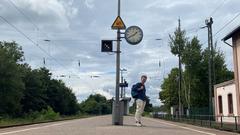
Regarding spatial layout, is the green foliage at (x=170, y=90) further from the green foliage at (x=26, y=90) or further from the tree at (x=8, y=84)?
the tree at (x=8, y=84)

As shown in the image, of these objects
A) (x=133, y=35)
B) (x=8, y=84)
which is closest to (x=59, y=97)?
(x=8, y=84)

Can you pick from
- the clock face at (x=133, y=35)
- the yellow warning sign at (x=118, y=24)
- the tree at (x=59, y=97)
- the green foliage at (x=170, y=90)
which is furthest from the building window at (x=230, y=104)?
the tree at (x=59, y=97)

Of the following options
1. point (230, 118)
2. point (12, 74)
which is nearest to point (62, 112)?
point (12, 74)

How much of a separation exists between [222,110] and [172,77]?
1850 inches

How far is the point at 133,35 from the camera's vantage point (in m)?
20.2

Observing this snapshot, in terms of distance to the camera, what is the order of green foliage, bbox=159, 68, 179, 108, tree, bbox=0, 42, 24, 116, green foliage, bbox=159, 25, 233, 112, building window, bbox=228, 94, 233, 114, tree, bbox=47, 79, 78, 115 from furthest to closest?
tree, bbox=47, 79, 78, 115, green foliage, bbox=159, 68, 179, 108, tree, bbox=0, 42, 24, 116, green foliage, bbox=159, 25, 233, 112, building window, bbox=228, 94, 233, 114

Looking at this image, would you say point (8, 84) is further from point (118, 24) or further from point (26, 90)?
point (118, 24)

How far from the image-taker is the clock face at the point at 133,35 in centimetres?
2017

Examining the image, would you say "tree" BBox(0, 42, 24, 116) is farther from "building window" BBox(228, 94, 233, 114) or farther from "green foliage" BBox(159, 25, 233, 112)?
"building window" BBox(228, 94, 233, 114)

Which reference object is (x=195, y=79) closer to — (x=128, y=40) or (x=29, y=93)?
(x=29, y=93)

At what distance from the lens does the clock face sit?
20.2 metres

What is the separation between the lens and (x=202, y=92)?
70.9 meters

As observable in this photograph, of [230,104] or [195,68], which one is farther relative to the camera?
[195,68]

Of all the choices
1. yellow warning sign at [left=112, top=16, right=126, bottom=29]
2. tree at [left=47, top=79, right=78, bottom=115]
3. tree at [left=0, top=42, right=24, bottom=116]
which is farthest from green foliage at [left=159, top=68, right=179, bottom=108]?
yellow warning sign at [left=112, top=16, right=126, bottom=29]
